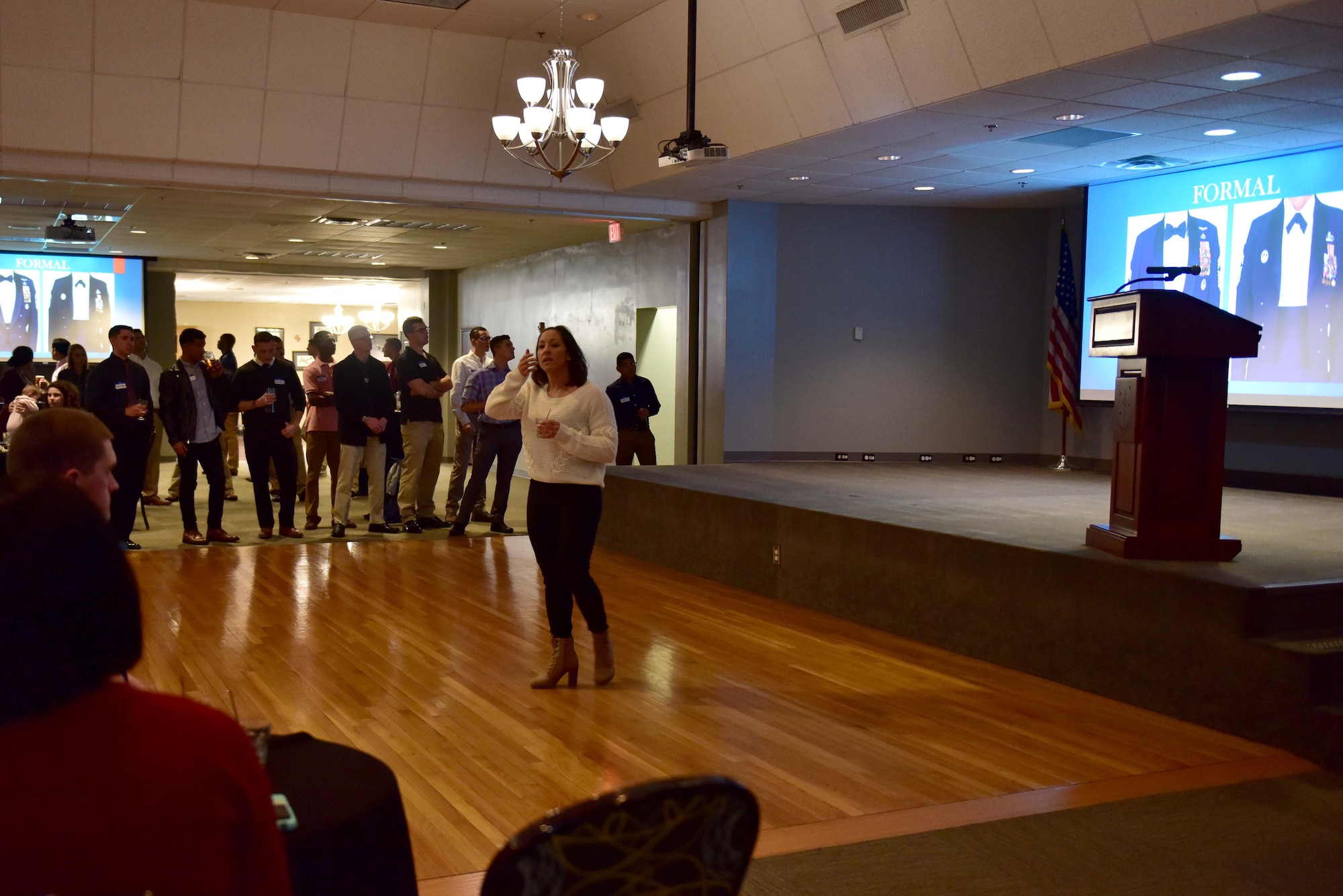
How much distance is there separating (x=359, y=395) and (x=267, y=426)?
0.78 meters

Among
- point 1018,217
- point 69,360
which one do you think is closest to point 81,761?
point 69,360

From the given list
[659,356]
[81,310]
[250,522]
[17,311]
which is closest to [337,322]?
[81,310]

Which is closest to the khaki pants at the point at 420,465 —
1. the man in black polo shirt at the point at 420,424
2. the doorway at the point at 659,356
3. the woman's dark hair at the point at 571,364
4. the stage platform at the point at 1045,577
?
the man in black polo shirt at the point at 420,424

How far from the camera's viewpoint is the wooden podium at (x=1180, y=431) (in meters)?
5.18

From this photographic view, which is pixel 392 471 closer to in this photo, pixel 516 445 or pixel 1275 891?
pixel 516 445

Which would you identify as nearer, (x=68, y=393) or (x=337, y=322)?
(x=68, y=393)

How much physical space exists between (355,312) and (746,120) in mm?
19598

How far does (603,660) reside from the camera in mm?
5277

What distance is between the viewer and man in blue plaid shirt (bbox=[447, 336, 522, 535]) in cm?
950

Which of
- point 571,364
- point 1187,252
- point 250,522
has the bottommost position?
point 250,522

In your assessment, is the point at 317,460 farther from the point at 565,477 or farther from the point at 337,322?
the point at 337,322

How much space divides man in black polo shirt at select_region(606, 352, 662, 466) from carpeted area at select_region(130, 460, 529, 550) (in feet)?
4.19

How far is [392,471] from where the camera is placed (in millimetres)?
10562

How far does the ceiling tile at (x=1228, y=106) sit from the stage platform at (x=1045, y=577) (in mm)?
2622
